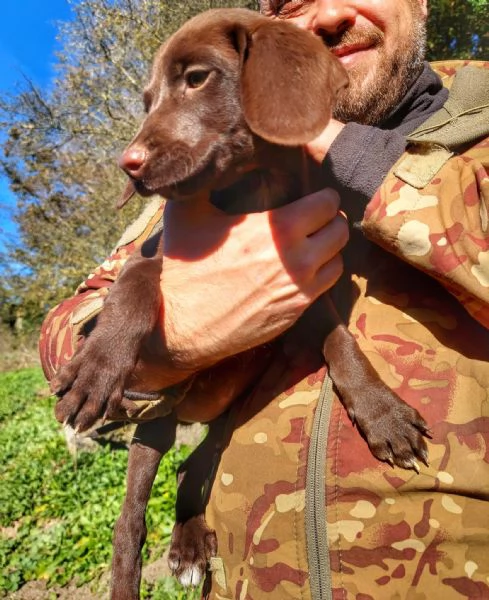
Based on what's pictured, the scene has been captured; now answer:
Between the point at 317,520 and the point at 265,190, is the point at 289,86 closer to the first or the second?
the point at 265,190

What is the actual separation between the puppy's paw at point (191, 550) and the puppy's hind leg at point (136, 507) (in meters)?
0.17

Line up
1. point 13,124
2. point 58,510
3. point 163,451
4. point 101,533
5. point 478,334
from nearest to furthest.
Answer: point 478,334
point 163,451
point 101,533
point 58,510
point 13,124

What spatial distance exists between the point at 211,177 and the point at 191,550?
1606mm

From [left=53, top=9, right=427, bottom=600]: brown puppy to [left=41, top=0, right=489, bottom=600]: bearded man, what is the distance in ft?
0.26

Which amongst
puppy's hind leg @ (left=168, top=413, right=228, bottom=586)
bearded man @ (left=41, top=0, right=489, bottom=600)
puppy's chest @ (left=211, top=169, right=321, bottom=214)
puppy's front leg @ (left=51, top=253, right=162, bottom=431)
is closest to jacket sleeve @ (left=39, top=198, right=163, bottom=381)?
bearded man @ (left=41, top=0, right=489, bottom=600)

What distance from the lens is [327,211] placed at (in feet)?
6.11

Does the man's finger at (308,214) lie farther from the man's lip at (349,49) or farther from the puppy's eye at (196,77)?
the man's lip at (349,49)

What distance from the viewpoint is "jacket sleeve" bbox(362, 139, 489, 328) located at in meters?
1.44

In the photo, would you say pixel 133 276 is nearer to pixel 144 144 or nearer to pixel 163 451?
pixel 144 144

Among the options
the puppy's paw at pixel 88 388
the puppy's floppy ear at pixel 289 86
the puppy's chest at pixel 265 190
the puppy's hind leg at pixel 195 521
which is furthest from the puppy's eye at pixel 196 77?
the puppy's hind leg at pixel 195 521

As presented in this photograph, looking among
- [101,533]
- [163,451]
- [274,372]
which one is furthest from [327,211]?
[101,533]

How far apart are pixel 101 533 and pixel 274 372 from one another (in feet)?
14.4

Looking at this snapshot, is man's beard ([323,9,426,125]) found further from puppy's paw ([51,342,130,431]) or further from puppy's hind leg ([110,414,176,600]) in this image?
puppy's hind leg ([110,414,176,600])

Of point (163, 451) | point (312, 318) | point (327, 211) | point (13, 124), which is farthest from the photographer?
point (13, 124)
